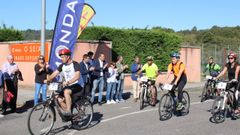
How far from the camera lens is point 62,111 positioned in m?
9.62

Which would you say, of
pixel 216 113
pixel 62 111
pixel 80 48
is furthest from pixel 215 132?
pixel 80 48

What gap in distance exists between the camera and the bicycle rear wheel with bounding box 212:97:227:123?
36.8 ft

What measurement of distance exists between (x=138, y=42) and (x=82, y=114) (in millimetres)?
14277

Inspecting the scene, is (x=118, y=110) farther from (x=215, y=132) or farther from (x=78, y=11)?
(x=215, y=132)

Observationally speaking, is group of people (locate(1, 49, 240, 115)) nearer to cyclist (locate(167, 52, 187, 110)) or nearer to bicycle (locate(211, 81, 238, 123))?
cyclist (locate(167, 52, 187, 110))

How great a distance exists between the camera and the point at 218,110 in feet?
37.2

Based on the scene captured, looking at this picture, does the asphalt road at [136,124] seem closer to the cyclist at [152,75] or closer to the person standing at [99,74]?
the cyclist at [152,75]

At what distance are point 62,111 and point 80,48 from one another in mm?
10466

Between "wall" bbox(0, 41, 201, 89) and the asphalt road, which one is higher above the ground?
"wall" bbox(0, 41, 201, 89)

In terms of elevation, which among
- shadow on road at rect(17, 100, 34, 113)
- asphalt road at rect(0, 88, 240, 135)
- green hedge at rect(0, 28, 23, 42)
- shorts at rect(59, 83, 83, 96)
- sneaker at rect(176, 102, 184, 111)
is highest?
green hedge at rect(0, 28, 23, 42)

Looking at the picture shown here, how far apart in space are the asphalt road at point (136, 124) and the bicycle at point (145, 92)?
1.62 ft

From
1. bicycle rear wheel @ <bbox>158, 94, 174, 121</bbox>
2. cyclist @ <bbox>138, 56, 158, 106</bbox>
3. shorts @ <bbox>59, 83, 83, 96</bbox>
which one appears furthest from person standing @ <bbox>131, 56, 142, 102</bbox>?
shorts @ <bbox>59, 83, 83, 96</bbox>

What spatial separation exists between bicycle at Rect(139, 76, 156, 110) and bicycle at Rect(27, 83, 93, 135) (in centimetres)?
389

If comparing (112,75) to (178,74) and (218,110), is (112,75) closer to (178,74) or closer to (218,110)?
(178,74)
